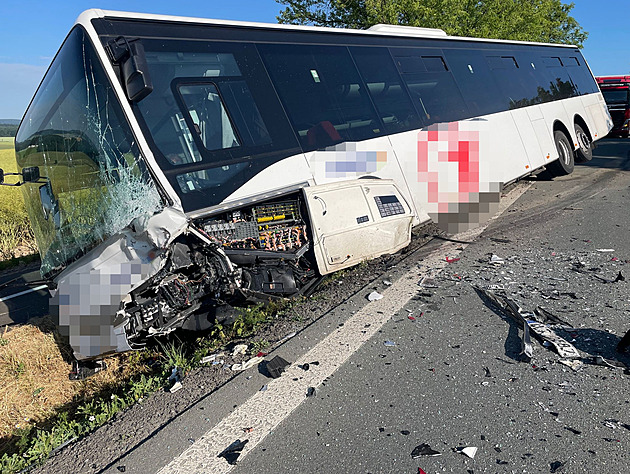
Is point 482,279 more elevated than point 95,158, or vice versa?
point 95,158

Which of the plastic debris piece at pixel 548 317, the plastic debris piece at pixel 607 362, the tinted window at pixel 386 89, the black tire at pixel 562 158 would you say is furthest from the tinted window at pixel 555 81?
the plastic debris piece at pixel 607 362

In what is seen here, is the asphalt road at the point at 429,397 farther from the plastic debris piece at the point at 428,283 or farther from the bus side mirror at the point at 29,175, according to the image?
the bus side mirror at the point at 29,175

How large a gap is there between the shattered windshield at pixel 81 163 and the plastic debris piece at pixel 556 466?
2889 mm

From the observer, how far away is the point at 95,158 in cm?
379

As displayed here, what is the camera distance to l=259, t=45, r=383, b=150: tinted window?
4.86 metres

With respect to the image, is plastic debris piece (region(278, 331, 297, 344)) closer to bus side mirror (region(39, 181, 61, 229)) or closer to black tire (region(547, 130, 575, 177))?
bus side mirror (region(39, 181, 61, 229))

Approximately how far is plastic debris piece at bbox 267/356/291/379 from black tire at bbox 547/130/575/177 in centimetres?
869

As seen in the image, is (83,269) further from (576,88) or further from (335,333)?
(576,88)

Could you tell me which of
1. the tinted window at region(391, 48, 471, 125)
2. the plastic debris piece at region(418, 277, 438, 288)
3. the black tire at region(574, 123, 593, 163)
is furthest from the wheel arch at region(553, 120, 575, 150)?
the plastic debris piece at region(418, 277, 438, 288)

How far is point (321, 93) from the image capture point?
5316 millimetres

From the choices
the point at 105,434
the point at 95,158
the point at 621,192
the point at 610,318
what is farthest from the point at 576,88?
the point at 105,434

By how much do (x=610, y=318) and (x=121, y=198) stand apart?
380cm

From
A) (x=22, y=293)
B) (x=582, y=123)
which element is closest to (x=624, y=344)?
(x=22, y=293)

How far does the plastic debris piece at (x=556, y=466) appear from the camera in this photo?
7.52 feet
